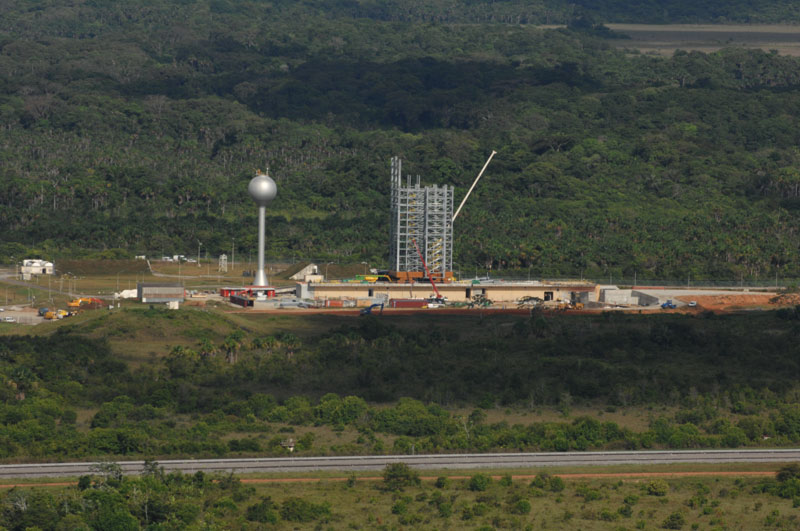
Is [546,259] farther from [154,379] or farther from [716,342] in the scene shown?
[154,379]

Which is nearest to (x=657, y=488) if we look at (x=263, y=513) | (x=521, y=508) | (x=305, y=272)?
(x=521, y=508)

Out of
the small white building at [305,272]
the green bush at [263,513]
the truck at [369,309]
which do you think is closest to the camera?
the green bush at [263,513]

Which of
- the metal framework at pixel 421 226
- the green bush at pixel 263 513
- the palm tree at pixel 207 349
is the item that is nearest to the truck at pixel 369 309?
the metal framework at pixel 421 226

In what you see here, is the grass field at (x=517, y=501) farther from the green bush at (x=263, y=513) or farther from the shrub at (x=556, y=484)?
the green bush at (x=263, y=513)

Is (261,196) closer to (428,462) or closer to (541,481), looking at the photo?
(428,462)

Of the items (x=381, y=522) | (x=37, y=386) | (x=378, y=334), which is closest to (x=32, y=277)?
(x=378, y=334)

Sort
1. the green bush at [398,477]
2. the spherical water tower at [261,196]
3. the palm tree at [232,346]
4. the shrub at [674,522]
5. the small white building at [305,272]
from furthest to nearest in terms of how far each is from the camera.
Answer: the small white building at [305,272]
the spherical water tower at [261,196]
the palm tree at [232,346]
the green bush at [398,477]
the shrub at [674,522]

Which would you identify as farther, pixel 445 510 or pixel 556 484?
pixel 556 484
